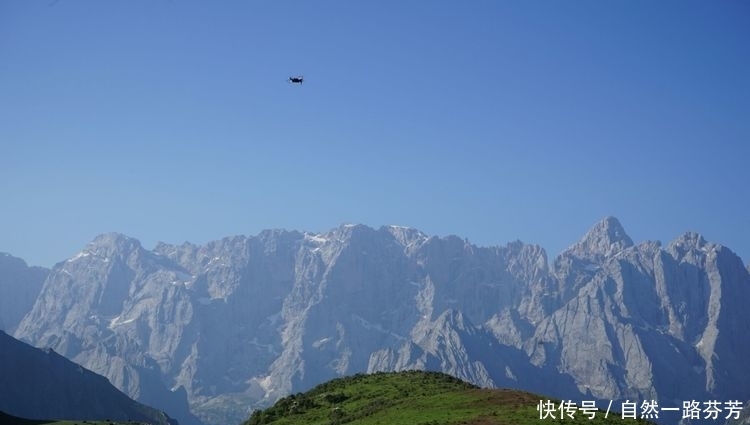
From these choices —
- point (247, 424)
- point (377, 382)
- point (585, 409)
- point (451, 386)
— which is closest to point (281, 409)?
point (247, 424)

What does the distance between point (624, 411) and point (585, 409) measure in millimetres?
8564

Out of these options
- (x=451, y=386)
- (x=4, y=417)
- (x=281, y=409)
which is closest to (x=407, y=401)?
(x=451, y=386)

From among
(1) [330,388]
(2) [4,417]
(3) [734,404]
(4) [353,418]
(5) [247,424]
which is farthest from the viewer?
(2) [4,417]

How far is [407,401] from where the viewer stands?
94.3 metres

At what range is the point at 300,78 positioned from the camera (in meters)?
103

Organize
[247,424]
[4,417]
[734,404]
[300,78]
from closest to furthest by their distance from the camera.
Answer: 1. [734,404]
2. [300,78]
3. [247,424]
4. [4,417]

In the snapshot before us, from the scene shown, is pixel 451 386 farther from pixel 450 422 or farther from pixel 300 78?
pixel 300 78

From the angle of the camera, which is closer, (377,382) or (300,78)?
(300,78)

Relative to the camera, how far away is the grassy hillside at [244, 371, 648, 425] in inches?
3088

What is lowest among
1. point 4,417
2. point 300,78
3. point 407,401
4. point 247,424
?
point 4,417

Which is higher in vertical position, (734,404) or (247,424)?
(734,404)

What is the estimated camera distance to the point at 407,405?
3615 inches

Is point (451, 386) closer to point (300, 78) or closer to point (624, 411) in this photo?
point (624, 411)

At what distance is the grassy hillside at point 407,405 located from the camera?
→ 78.4 meters
